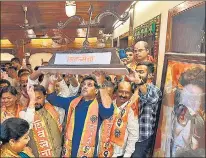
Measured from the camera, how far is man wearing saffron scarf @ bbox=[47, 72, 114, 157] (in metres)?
1.40

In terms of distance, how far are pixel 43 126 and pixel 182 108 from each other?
28.6 inches

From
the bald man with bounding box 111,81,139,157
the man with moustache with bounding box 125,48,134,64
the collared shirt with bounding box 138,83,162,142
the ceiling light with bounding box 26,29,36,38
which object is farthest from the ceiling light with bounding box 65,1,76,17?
the collared shirt with bounding box 138,83,162,142

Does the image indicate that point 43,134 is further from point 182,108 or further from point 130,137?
point 182,108

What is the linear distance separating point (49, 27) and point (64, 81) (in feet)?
0.99

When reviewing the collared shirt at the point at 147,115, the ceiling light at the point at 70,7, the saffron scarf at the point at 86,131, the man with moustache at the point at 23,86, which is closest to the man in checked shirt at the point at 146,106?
the collared shirt at the point at 147,115

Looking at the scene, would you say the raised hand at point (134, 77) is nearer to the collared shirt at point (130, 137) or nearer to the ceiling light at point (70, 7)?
the collared shirt at point (130, 137)

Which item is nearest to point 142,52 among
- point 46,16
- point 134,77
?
point 134,77

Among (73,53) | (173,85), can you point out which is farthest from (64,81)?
(173,85)

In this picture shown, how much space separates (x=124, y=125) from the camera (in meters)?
1.45

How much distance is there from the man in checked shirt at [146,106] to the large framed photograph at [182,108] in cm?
5

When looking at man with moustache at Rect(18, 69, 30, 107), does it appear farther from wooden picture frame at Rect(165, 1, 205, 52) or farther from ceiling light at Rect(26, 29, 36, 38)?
wooden picture frame at Rect(165, 1, 205, 52)

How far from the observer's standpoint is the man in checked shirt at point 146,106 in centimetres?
137

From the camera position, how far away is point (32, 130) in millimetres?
1423

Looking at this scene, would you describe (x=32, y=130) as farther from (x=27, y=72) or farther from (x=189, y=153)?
(x=189, y=153)
